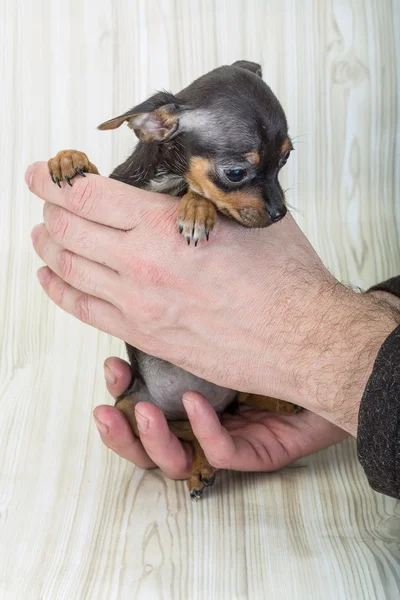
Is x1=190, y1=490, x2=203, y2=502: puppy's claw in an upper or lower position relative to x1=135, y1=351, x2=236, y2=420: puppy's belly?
lower

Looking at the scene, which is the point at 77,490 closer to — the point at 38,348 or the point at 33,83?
the point at 38,348

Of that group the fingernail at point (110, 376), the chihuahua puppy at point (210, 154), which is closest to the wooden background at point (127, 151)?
the fingernail at point (110, 376)

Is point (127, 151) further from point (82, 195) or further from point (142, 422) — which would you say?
point (142, 422)

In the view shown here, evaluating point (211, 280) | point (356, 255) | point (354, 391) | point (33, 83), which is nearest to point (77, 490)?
point (211, 280)

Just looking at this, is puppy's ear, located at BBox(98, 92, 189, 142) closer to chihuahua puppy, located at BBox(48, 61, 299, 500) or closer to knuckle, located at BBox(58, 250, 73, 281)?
chihuahua puppy, located at BBox(48, 61, 299, 500)

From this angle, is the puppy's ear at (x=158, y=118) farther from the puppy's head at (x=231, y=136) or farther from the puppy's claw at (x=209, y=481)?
the puppy's claw at (x=209, y=481)

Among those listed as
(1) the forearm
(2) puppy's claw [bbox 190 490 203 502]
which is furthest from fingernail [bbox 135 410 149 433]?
(1) the forearm

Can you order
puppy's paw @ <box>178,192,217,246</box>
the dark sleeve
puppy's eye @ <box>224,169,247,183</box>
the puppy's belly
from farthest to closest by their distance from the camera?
1. the puppy's belly
2. puppy's eye @ <box>224,169,247,183</box>
3. puppy's paw @ <box>178,192,217,246</box>
4. the dark sleeve
